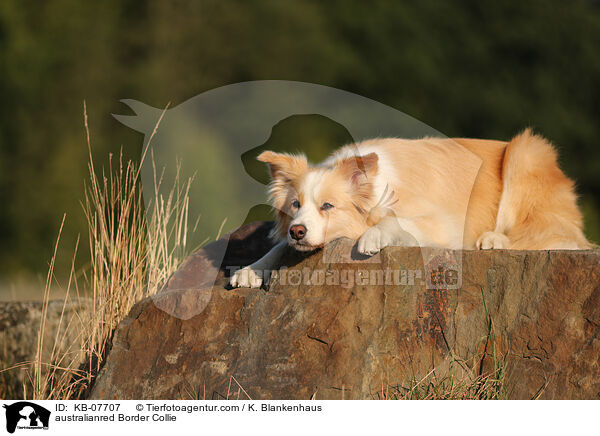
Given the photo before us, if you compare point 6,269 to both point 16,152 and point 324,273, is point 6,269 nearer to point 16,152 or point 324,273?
point 16,152

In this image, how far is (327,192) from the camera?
3.79 m

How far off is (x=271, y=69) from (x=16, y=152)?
472 cm

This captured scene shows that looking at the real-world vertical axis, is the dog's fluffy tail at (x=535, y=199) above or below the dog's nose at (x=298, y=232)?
above

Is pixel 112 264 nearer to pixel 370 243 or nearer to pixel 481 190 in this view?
pixel 370 243

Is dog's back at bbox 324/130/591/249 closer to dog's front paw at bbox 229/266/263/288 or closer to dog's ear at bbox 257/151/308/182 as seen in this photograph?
dog's ear at bbox 257/151/308/182

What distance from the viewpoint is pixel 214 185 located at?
8062 millimetres

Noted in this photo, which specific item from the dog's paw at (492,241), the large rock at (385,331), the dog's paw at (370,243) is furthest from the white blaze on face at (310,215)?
the dog's paw at (492,241)

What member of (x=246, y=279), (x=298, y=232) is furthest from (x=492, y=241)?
(x=246, y=279)

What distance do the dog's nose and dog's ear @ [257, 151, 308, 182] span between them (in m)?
0.51

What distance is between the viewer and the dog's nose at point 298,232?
3.52 meters

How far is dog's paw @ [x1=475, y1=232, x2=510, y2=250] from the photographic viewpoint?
4043mm

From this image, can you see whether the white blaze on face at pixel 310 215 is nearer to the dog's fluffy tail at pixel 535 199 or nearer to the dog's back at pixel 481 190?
the dog's back at pixel 481 190

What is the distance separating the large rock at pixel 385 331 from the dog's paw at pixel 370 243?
44 millimetres
